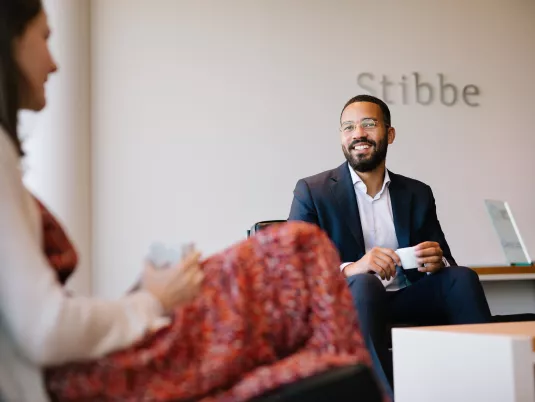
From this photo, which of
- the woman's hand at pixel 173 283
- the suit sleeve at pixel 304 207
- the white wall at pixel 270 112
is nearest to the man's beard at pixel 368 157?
the suit sleeve at pixel 304 207

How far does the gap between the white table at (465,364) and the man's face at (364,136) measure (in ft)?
3.52

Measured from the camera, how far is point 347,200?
9.07ft

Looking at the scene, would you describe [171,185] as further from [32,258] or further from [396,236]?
[32,258]

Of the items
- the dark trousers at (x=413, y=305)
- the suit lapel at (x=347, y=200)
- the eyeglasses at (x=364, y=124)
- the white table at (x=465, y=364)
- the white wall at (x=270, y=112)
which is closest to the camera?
the white table at (x=465, y=364)

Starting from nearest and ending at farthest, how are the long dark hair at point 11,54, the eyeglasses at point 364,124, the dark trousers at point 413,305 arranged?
the long dark hair at point 11,54 → the dark trousers at point 413,305 → the eyeglasses at point 364,124

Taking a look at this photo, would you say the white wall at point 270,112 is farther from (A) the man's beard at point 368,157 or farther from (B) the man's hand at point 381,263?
(B) the man's hand at point 381,263

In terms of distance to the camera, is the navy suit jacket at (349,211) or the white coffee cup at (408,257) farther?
the navy suit jacket at (349,211)

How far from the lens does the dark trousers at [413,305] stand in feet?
7.41

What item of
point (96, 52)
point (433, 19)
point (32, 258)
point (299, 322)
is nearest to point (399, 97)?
point (433, 19)

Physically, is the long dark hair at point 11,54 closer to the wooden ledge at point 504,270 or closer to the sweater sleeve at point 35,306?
the sweater sleeve at point 35,306

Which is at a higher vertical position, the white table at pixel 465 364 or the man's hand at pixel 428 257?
the man's hand at pixel 428 257

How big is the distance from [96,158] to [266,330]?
109 inches

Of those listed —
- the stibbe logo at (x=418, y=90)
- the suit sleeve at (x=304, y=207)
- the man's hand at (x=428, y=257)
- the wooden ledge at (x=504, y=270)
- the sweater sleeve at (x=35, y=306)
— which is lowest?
the wooden ledge at (x=504, y=270)

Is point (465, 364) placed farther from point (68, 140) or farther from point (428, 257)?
point (68, 140)
